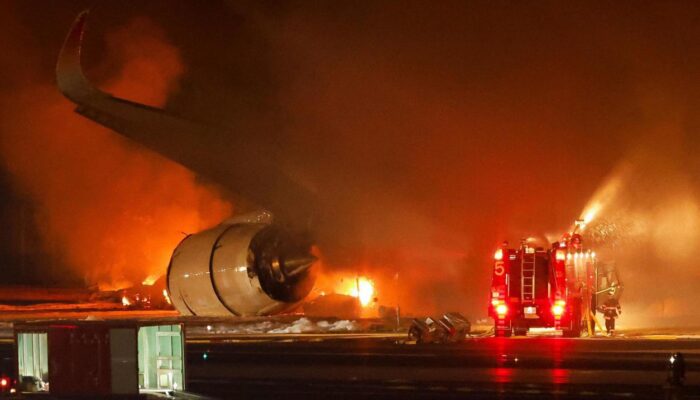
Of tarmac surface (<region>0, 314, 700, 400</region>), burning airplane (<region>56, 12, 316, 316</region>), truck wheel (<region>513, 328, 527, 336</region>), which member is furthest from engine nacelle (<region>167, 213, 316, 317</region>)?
truck wheel (<region>513, 328, 527, 336</region>)

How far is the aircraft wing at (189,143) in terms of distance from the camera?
2014 centimetres

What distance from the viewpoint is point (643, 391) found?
51.2 ft

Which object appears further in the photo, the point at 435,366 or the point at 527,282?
the point at 527,282

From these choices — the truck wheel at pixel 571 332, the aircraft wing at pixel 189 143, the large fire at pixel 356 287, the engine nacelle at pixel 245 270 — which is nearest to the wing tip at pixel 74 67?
the aircraft wing at pixel 189 143

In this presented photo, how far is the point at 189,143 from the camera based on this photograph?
20.5 metres

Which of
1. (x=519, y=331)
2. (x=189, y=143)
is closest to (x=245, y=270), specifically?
(x=189, y=143)

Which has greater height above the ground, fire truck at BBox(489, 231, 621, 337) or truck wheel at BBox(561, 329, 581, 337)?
fire truck at BBox(489, 231, 621, 337)

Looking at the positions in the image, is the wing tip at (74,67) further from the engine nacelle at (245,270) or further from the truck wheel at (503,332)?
the truck wheel at (503,332)

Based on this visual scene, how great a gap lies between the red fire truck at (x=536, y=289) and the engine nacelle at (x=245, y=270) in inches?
308

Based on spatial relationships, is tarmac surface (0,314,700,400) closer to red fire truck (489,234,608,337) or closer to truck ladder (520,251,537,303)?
red fire truck (489,234,608,337)

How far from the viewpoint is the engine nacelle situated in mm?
19531

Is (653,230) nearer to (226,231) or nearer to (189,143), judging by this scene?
(226,231)

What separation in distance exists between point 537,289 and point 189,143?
34.1 ft

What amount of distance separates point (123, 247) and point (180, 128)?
541 inches
